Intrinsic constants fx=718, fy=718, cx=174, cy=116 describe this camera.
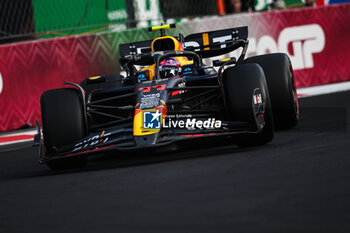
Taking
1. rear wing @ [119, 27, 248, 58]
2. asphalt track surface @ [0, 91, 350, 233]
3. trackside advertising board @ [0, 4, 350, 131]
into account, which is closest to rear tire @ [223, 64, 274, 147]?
asphalt track surface @ [0, 91, 350, 233]

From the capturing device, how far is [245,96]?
664 cm

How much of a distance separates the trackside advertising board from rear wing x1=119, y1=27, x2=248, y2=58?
3160mm

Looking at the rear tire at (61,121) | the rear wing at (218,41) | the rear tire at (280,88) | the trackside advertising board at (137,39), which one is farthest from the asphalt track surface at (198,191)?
the trackside advertising board at (137,39)

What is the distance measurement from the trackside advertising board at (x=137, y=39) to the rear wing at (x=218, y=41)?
373 centimetres

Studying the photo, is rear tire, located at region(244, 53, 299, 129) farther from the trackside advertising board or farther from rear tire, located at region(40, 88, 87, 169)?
the trackside advertising board

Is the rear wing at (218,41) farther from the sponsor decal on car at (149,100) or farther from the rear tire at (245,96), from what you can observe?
the sponsor decal on car at (149,100)

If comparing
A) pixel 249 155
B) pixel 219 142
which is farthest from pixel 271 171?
pixel 219 142

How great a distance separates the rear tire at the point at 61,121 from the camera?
684 centimetres

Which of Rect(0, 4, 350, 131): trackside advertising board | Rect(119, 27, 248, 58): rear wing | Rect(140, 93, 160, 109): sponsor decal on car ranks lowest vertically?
Rect(0, 4, 350, 131): trackside advertising board

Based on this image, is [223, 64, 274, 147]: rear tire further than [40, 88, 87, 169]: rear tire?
No

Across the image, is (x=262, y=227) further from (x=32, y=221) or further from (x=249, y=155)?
(x=249, y=155)

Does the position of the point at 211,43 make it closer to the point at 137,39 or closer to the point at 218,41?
the point at 218,41

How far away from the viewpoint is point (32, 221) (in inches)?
176

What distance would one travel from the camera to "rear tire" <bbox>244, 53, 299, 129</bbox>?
789 centimetres
